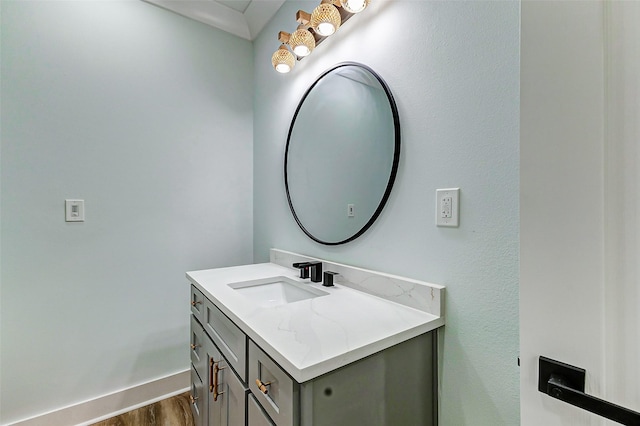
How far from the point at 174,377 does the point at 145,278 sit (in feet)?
2.21

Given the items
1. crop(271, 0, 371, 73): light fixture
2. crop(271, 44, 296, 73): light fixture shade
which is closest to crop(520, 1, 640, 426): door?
crop(271, 0, 371, 73): light fixture

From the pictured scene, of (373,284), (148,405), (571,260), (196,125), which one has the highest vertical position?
(196,125)

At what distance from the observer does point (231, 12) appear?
195 cm

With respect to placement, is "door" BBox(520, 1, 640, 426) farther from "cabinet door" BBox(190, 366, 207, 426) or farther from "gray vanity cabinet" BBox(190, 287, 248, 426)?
"cabinet door" BBox(190, 366, 207, 426)

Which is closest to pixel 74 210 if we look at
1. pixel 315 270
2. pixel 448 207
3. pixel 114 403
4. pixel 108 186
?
pixel 108 186

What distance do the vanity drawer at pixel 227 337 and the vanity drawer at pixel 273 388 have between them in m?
0.06

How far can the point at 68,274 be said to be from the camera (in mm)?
1540

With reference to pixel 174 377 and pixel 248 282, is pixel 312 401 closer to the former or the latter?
pixel 248 282

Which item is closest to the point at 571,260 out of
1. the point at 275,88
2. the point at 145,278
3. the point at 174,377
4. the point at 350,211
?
the point at 350,211

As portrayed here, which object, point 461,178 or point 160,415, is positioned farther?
point 160,415

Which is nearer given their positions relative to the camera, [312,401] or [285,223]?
[312,401]

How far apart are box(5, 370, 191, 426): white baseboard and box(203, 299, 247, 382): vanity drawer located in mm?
932

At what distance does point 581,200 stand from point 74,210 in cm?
205

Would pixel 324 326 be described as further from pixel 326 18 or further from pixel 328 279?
pixel 326 18
